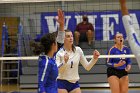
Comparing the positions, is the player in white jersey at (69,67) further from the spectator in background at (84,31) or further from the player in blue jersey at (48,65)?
the spectator in background at (84,31)

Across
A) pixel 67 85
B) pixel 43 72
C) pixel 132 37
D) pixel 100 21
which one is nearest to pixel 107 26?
pixel 100 21

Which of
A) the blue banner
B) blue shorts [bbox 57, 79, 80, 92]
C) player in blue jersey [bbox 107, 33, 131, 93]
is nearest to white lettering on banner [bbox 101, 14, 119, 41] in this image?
the blue banner

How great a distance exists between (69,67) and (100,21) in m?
7.84

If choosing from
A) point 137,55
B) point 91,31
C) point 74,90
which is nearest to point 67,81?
point 74,90

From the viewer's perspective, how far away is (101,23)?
12.5 meters

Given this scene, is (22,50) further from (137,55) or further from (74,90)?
(137,55)

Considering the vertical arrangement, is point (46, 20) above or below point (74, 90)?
above

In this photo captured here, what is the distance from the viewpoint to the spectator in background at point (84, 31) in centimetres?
1180

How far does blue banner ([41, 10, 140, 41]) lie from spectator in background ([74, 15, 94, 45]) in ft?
1.89

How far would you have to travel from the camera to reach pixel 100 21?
12570mm

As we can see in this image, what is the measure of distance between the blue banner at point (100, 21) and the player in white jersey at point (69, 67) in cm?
740

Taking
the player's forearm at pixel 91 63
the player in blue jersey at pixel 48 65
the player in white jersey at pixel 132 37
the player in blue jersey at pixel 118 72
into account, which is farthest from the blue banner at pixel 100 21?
the player in white jersey at pixel 132 37

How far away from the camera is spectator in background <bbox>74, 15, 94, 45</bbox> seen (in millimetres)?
11797

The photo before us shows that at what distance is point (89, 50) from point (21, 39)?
264 centimetres
